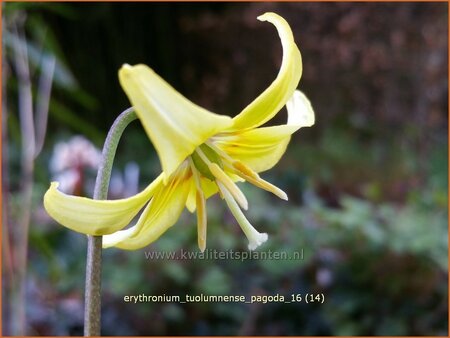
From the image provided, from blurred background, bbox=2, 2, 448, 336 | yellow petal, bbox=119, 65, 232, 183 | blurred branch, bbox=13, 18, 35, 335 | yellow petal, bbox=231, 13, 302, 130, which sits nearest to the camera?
yellow petal, bbox=119, 65, 232, 183

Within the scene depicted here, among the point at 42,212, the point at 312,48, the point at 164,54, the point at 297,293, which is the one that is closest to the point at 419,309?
the point at 297,293

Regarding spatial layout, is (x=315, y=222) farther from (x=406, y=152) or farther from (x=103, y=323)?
(x=406, y=152)

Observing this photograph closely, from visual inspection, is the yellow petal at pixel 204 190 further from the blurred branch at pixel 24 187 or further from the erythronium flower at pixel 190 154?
the blurred branch at pixel 24 187

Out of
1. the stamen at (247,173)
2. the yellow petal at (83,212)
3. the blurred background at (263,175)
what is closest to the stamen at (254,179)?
the stamen at (247,173)

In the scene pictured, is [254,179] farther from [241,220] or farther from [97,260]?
[97,260]

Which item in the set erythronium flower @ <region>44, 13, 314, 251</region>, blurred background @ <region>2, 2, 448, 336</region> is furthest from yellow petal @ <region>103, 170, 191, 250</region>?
blurred background @ <region>2, 2, 448, 336</region>

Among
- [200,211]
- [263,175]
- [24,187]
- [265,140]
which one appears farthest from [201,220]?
[263,175]

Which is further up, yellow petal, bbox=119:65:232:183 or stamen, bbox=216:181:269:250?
yellow petal, bbox=119:65:232:183

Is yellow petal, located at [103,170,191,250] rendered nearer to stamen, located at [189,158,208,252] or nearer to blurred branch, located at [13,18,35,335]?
stamen, located at [189,158,208,252]
